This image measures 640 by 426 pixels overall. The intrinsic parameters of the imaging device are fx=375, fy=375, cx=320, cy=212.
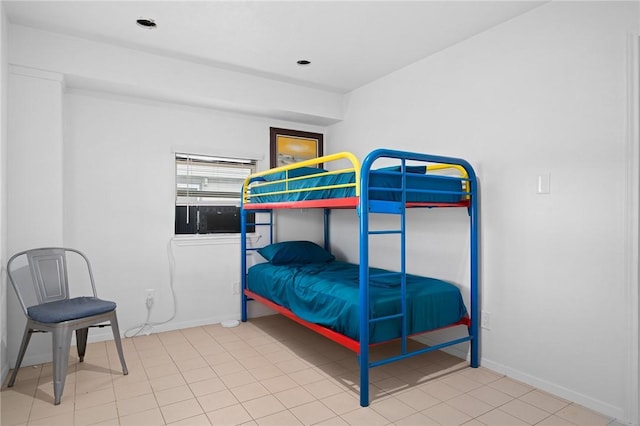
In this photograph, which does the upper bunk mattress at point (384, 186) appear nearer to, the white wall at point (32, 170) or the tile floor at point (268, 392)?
the tile floor at point (268, 392)

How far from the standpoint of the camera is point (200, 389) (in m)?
2.50

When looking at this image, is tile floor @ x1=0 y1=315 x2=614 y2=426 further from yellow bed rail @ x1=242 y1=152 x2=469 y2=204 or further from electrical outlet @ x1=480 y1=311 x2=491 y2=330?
yellow bed rail @ x1=242 y1=152 x2=469 y2=204

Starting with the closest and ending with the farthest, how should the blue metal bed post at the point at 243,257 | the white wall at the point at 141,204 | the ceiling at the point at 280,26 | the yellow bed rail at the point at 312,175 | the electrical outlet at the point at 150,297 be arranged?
1. the yellow bed rail at the point at 312,175
2. the ceiling at the point at 280,26
3. the white wall at the point at 141,204
4. the electrical outlet at the point at 150,297
5. the blue metal bed post at the point at 243,257

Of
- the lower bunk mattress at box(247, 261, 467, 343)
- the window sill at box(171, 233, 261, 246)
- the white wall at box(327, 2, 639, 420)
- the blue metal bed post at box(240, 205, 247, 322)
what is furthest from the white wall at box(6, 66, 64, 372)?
the white wall at box(327, 2, 639, 420)

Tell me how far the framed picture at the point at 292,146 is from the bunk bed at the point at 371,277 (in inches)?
32.4

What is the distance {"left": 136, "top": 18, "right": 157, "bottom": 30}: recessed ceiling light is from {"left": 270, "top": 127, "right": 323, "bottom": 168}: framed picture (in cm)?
175

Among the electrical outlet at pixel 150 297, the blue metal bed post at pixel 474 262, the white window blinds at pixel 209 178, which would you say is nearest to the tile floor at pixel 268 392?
the blue metal bed post at pixel 474 262

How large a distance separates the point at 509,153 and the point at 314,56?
181 cm

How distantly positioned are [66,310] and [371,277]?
6.73 feet

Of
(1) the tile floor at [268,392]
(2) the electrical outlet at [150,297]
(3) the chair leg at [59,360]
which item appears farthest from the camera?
(2) the electrical outlet at [150,297]

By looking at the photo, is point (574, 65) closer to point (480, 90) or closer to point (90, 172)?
point (480, 90)

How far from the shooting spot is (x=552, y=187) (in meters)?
2.42

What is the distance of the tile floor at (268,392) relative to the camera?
214 cm

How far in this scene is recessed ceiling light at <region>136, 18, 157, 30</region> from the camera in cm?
271
